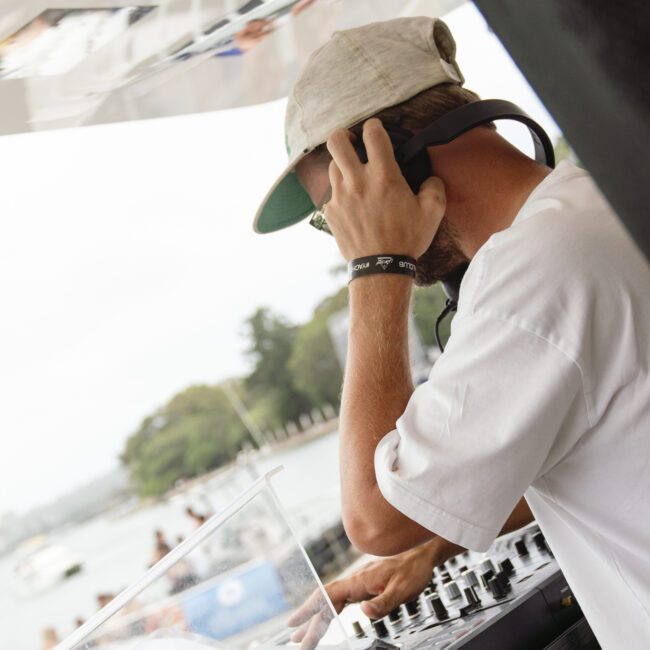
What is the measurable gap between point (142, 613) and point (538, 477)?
21.2 inches

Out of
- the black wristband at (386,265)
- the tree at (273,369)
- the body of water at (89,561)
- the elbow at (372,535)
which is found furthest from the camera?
the body of water at (89,561)

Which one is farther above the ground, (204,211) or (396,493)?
(204,211)

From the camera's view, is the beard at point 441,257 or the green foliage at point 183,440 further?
the green foliage at point 183,440

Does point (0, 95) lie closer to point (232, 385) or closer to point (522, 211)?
point (522, 211)

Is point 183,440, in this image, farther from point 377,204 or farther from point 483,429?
point 483,429

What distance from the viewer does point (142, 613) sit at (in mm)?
1004

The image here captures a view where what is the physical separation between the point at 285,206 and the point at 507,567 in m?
0.85

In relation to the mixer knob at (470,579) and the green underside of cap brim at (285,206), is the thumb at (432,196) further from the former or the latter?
the mixer knob at (470,579)

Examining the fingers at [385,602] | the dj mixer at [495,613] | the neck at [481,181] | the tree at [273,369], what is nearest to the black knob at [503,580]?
the dj mixer at [495,613]

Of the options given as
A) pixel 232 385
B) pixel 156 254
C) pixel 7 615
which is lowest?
pixel 7 615

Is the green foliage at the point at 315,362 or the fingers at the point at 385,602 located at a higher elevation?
the fingers at the point at 385,602

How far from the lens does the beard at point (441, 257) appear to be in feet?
3.71

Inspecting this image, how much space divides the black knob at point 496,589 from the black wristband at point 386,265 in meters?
0.65

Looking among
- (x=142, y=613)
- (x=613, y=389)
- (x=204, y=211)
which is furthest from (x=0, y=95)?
(x=204, y=211)
